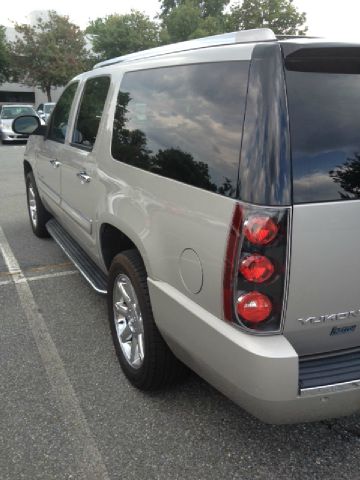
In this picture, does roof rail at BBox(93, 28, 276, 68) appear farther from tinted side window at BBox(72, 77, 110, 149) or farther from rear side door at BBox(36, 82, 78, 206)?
rear side door at BBox(36, 82, 78, 206)

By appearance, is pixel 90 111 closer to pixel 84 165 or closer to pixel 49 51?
pixel 84 165

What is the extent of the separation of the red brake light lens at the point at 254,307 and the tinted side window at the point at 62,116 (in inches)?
111

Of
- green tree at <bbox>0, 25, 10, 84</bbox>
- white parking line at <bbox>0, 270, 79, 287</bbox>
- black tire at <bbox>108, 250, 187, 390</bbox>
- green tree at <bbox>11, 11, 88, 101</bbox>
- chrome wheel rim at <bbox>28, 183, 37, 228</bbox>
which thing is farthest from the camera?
green tree at <bbox>0, 25, 10, 84</bbox>

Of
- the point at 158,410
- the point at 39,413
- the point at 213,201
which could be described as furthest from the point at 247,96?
the point at 39,413

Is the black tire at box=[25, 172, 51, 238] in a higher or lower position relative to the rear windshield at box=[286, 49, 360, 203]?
lower

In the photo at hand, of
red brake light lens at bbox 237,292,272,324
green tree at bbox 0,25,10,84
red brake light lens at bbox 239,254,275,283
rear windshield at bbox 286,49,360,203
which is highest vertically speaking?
green tree at bbox 0,25,10,84

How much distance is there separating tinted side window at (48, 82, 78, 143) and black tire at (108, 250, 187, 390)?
192cm

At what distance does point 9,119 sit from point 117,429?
18676mm

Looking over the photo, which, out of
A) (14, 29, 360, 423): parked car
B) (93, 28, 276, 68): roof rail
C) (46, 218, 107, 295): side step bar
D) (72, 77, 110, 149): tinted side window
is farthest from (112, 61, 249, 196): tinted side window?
(46, 218, 107, 295): side step bar

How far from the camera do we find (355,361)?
75.5 inches

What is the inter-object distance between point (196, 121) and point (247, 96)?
357 millimetres

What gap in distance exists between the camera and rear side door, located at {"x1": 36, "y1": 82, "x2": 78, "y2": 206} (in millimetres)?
4125

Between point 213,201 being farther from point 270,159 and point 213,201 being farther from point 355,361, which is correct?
point 355,361

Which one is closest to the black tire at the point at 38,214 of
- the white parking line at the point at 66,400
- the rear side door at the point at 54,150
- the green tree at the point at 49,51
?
the rear side door at the point at 54,150
